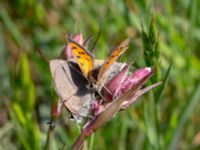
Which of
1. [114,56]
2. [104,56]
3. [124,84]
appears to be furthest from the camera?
[104,56]

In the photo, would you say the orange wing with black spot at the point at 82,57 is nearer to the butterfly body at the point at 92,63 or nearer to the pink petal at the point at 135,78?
the butterfly body at the point at 92,63

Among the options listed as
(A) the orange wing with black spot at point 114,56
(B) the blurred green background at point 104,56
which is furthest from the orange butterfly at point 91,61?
(B) the blurred green background at point 104,56

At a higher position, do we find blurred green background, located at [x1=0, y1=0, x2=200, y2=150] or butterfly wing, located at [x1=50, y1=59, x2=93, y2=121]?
butterfly wing, located at [x1=50, y1=59, x2=93, y2=121]

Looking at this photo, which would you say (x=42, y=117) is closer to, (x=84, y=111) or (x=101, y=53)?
(x=101, y=53)

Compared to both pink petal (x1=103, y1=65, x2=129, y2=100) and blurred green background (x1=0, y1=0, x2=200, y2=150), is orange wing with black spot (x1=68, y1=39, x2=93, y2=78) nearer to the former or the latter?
pink petal (x1=103, y1=65, x2=129, y2=100)

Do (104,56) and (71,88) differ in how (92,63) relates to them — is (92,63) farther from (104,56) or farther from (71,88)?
(104,56)

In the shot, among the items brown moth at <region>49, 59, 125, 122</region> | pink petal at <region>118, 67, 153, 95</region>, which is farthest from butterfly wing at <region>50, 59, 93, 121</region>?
pink petal at <region>118, 67, 153, 95</region>

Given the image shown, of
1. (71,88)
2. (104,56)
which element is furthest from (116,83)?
(104,56)
